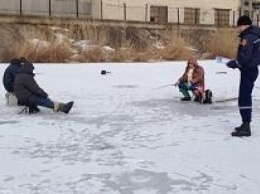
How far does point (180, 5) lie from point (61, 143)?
1492 inches

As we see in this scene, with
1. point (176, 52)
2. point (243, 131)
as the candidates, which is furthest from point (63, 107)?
point (176, 52)

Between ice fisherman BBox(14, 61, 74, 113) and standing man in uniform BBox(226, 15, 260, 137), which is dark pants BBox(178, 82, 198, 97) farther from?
standing man in uniform BBox(226, 15, 260, 137)

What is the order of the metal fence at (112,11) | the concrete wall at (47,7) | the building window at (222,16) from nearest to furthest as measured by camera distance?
the concrete wall at (47,7)
the metal fence at (112,11)
the building window at (222,16)

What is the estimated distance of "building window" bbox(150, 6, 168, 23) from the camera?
42.6 metres

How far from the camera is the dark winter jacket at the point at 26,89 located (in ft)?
30.1

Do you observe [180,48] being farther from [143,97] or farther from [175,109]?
[175,109]

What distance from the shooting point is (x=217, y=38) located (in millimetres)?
27828

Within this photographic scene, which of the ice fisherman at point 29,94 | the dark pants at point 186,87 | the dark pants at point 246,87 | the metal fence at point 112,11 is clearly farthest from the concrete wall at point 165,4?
the dark pants at point 246,87

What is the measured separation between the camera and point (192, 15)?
4475cm

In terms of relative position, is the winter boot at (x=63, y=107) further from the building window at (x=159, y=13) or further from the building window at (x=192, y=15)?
the building window at (x=192, y=15)

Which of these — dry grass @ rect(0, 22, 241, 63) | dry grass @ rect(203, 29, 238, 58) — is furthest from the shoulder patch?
dry grass @ rect(203, 29, 238, 58)

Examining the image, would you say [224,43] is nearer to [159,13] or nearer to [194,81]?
[159,13]

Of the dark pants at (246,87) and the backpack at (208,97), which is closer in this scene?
the dark pants at (246,87)

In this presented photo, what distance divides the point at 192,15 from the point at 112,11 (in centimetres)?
819
